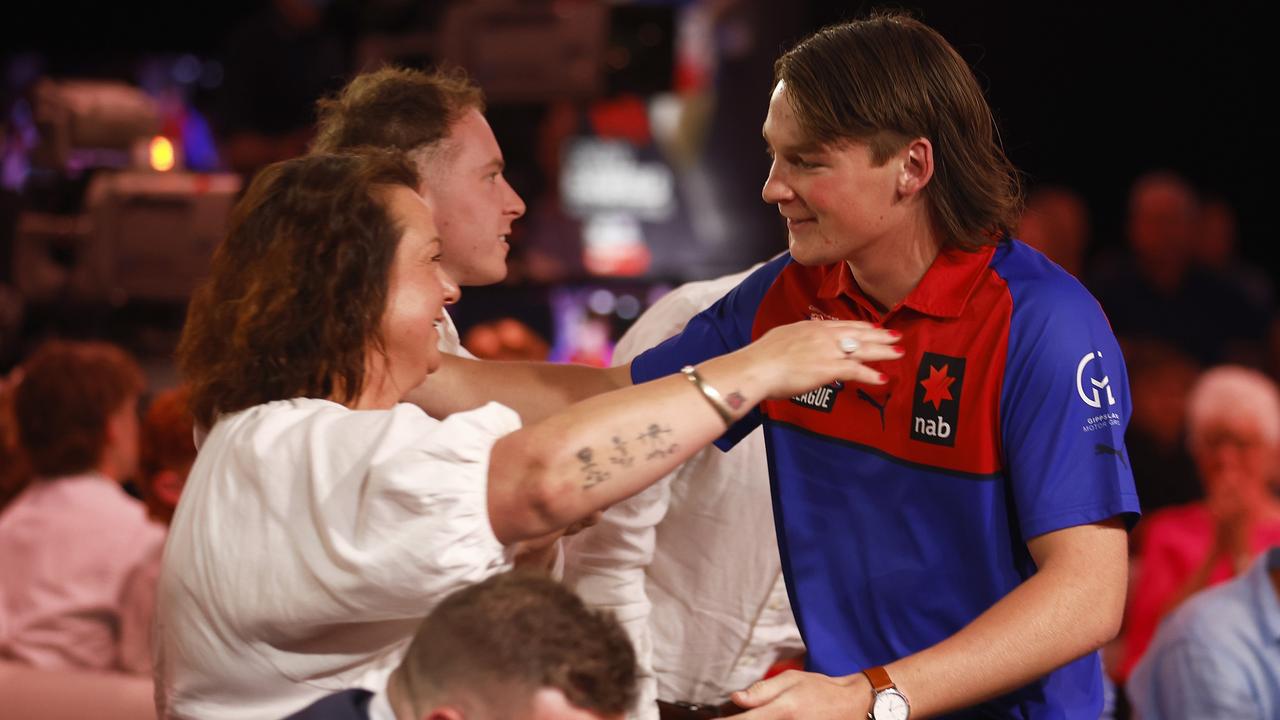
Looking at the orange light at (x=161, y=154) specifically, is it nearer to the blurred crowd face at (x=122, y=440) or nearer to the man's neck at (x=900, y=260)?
the blurred crowd face at (x=122, y=440)

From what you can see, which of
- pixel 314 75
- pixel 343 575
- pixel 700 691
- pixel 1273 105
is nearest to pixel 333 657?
pixel 343 575

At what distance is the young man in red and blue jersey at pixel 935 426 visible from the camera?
1.80 m

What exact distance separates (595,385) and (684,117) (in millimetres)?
7485

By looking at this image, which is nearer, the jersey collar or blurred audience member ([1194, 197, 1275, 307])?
the jersey collar

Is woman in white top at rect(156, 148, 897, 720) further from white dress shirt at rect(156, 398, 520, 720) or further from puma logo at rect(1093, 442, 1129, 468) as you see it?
puma logo at rect(1093, 442, 1129, 468)

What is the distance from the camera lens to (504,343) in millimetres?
4039

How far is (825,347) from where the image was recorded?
5.63ft

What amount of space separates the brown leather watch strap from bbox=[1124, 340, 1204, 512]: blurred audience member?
144 inches

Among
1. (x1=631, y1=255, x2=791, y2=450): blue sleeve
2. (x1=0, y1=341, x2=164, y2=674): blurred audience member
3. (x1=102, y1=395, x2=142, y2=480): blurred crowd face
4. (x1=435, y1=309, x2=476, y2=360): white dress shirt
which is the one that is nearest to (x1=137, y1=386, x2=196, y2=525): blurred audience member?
(x1=0, y1=341, x2=164, y2=674): blurred audience member

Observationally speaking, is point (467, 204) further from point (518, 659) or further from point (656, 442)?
point (518, 659)

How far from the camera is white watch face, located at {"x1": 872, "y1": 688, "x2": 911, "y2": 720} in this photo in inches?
69.4

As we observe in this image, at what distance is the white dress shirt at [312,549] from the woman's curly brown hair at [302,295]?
0.17 feet

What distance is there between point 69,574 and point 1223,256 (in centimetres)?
545

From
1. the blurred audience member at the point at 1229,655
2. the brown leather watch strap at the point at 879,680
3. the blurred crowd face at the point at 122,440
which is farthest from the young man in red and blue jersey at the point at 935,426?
the blurred crowd face at the point at 122,440
